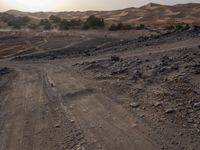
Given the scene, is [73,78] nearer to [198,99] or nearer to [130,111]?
[130,111]

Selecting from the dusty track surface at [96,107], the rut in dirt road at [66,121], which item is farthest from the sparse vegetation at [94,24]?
the rut in dirt road at [66,121]

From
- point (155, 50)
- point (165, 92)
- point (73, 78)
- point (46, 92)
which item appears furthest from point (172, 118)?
point (155, 50)

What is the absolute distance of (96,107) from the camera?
11391mm

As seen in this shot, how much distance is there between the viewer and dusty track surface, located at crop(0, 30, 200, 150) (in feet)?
28.6

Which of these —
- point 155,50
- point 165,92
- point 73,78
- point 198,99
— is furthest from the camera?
point 155,50

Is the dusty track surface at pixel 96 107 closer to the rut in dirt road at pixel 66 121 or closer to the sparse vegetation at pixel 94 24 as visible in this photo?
the rut in dirt road at pixel 66 121

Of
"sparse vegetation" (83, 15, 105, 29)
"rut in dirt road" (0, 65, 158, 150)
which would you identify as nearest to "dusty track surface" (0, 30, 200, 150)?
"rut in dirt road" (0, 65, 158, 150)

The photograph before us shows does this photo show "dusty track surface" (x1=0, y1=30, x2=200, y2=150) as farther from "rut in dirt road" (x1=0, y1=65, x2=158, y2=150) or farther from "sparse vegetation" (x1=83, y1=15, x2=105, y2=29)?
"sparse vegetation" (x1=83, y1=15, x2=105, y2=29)

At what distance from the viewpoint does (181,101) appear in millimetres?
10438

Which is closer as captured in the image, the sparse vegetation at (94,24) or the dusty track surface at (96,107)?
the dusty track surface at (96,107)

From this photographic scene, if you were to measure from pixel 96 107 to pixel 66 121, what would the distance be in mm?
1397

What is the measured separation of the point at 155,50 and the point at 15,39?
26377 mm

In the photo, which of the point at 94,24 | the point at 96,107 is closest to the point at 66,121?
the point at 96,107

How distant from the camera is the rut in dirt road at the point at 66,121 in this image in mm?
8727
